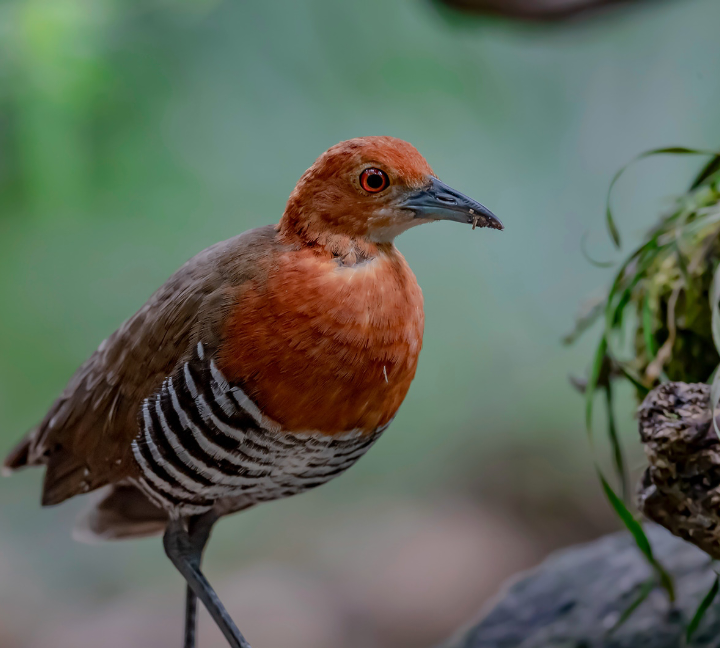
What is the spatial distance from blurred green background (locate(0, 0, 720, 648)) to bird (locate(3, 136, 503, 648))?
46.1 inches

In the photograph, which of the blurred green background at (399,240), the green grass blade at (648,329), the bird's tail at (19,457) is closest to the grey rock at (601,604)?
the green grass blade at (648,329)

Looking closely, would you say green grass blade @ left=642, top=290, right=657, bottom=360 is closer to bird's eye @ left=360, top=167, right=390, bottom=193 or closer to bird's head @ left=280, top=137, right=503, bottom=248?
bird's head @ left=280, top=137, right=503, bottom=248

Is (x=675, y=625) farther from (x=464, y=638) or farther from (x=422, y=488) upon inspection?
(x=422, y=488)

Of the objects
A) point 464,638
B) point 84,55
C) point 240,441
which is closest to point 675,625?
point 464,638

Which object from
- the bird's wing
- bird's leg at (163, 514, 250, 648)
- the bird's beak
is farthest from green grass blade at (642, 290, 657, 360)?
bird's leg at (163, 514, 250, 648)

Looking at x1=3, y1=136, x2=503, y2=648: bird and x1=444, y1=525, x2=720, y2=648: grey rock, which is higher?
x1=3, y1=136, x2=503, y2=648: bird

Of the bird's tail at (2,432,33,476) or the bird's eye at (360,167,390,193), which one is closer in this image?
the bird's eye at (360,167,390,193)

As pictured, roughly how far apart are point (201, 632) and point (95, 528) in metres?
0.95

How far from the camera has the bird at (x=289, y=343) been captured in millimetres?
1009

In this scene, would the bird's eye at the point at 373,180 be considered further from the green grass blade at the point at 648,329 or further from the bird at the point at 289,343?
the green grass blade at the point at 648,329

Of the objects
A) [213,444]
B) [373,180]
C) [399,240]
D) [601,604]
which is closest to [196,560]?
[213,444]

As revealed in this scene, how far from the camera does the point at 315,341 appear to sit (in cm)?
100

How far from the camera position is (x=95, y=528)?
56.9 inches

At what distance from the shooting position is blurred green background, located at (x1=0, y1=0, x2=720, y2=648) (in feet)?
7.12
